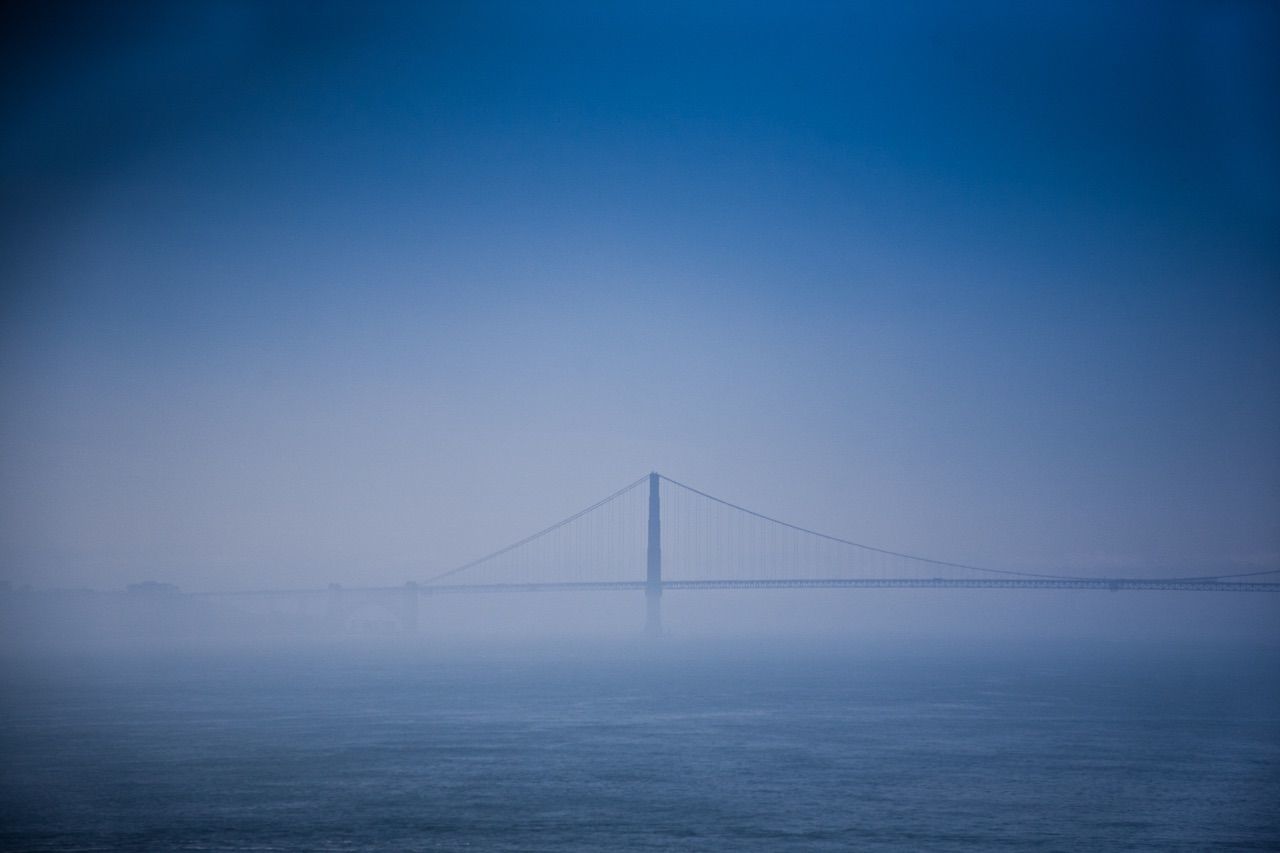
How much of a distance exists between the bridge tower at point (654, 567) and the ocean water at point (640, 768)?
1280 inches

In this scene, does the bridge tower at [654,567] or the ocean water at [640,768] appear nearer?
the ocean water at [640,768]

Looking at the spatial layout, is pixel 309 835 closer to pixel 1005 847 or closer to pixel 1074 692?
pixel 1005 847

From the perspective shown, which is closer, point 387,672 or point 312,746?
point 312,746

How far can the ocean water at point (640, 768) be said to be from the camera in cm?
1978

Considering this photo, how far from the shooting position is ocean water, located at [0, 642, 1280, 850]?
64.9ft

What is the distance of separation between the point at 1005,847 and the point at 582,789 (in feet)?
30.2

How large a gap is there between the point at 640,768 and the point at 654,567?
58.8m

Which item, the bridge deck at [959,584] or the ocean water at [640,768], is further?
the bridge deck at [959,584]

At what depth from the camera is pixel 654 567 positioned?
8531 centimetres

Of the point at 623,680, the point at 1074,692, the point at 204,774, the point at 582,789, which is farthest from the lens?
the point at 623,680

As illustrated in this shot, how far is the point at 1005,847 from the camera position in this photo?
18953 mm

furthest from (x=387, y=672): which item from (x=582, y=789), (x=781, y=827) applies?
(x=781, y=827)

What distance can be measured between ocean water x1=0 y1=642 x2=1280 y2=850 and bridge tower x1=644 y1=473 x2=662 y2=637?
32.5 meters

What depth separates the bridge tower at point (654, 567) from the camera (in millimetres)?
84438
